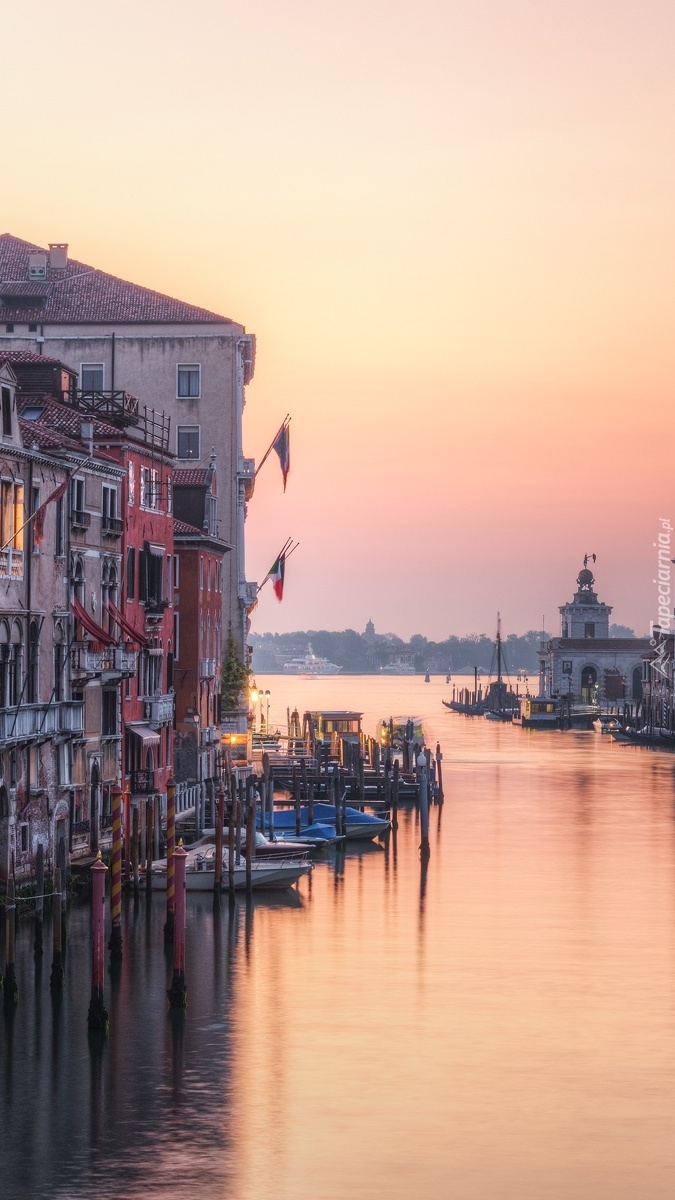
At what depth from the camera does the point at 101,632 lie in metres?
44.3

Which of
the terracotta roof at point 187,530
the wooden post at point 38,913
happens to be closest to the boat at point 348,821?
the terracotta roof at point 187,530

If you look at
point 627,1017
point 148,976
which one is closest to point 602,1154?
point 627,1017

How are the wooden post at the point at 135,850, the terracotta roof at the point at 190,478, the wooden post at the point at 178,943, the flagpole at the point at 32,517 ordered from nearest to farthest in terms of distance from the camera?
the wooden post at the point at 178,943
the flagpole at the point at 32,517
the wooden post at the point at 135,850
the terracotta roof at the point at 190,478

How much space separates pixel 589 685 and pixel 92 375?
114421 millimetres

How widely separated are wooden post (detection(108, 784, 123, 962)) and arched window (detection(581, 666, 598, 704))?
143646mm

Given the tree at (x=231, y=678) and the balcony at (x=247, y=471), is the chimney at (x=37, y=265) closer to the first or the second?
the balcony at (x=247, y=471)

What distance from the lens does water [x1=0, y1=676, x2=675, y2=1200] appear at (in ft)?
80.1

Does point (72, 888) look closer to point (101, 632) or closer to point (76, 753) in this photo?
point (76, 753)

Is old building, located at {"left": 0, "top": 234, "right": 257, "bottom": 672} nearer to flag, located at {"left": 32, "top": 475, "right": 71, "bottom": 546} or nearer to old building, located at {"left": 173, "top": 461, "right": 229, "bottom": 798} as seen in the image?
old building, located at {"left": 173, "top": 461, "right": 229, "bottom": 798}

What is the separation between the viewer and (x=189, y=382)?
7306 cm

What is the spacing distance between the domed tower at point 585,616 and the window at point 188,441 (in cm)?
11782

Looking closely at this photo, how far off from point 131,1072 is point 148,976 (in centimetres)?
736

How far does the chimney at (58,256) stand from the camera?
73.4m

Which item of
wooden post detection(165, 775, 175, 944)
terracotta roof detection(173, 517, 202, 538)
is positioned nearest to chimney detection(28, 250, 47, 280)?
terracotta roof detection(173, 517, 202, 538)
